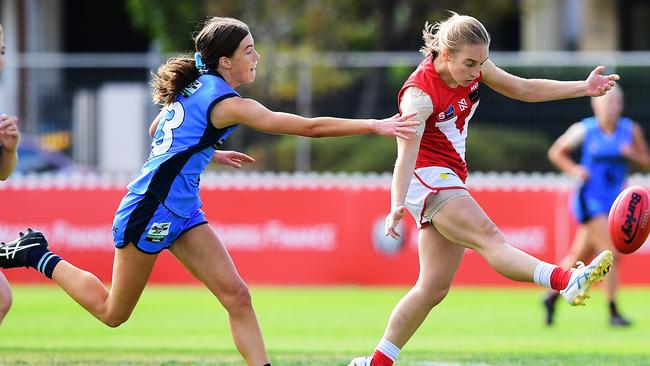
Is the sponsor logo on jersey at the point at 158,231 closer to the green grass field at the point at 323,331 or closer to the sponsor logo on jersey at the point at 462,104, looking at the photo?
the sponsor logo on jersey at the point at 462,104

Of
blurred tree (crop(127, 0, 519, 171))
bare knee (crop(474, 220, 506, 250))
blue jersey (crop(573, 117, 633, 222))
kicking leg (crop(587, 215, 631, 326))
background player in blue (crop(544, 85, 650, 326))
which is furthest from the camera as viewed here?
→ blurred tree (crop(127, 0, 519, 171))

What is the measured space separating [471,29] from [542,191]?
31.8 ft

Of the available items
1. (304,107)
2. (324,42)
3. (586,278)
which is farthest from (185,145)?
(324,42)

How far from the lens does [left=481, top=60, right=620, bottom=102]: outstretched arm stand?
7.59 meters

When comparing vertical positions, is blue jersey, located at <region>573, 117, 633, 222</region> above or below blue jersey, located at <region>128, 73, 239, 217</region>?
below

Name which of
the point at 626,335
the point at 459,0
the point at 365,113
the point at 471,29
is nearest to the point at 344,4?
the point at 459,0

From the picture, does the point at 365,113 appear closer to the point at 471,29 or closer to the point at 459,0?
the point at 459,0

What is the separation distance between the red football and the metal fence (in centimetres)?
1040

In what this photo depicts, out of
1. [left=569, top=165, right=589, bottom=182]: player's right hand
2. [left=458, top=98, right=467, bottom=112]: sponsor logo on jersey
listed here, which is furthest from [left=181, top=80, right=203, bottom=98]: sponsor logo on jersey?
[left=569, top=165, right=589, bottom=182]: player's right hand

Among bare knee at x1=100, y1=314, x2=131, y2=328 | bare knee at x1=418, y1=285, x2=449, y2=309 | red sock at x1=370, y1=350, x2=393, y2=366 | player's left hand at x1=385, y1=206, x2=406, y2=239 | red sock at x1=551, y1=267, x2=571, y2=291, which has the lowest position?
red sock at x1=370, y1=350, x2=393, y2=366

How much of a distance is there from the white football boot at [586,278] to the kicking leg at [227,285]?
68.7 inches

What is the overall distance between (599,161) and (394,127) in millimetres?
6546

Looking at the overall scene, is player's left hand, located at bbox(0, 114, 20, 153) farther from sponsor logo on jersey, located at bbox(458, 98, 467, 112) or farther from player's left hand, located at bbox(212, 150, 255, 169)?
sponsor logo on jersey, located at bbox(458, 98, 467, 112)

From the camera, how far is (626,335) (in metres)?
11.2
